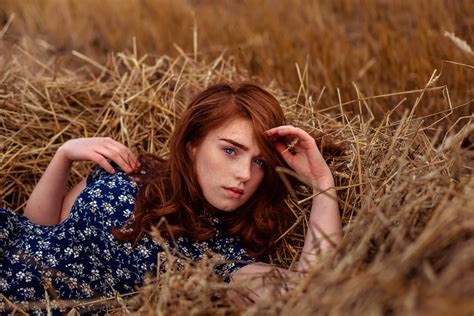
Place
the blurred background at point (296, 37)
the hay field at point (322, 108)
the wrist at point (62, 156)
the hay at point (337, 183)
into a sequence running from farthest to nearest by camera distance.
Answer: the blurred background at point (296, 37) → the wrist at point (62, 156) → the hay field at point (322, 108) → the hay at point (337, 183)

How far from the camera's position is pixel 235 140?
7.48 ft

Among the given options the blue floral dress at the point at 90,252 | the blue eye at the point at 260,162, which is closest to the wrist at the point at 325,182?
the blue eye at the point at 260,162

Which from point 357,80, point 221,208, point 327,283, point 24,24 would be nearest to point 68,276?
point 221,208

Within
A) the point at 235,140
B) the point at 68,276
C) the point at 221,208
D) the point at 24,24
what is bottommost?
the point at 68,276

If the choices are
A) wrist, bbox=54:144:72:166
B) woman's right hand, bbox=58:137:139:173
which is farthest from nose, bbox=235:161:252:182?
Answer: wrist, bbox=54:144:72:166

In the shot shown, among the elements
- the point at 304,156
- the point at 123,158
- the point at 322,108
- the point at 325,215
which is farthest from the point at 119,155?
the point at 322,108

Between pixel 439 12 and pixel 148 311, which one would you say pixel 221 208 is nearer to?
pixel 148 311

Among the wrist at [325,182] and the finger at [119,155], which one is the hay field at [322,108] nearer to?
the wrist at [325,182]

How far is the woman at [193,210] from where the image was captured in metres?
2.31

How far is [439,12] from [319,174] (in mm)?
2799

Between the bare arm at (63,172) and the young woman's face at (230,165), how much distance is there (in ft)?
1.46

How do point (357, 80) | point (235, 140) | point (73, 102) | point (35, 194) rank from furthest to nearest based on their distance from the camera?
point (357, 80) → point (73, 102) → point (35, 194) → point (235, 140)

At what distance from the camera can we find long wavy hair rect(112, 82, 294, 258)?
7.70ft

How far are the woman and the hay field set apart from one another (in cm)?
11
